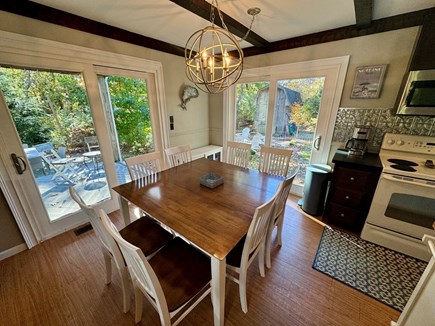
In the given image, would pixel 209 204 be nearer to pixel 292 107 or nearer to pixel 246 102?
A: pixel 292 107

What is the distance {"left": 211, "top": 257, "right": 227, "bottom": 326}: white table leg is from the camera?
98cm

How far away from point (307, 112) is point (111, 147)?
2.95 metres

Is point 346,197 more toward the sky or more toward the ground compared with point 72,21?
more toward the ground

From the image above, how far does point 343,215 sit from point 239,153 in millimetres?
1506

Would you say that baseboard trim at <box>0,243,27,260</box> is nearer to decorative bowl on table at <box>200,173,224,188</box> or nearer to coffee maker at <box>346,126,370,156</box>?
decorative bowl on table at <box>200,173,224,188</box>

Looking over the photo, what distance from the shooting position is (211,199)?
58.4 inches

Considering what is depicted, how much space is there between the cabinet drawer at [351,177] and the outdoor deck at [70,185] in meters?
3.00

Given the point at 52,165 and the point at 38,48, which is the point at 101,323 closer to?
the point at 52,165

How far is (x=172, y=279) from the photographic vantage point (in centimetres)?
112

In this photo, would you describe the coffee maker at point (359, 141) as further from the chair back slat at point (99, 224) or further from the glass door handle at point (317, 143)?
the chair back slat at point (99, 224)

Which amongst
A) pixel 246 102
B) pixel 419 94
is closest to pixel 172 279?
pixel 419 94

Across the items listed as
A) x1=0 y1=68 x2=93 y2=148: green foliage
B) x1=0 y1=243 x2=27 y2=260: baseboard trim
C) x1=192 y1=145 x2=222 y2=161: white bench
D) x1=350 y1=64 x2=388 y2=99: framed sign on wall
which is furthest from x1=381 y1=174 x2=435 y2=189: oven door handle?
x1=0 y1=243 x2=27 y2=260: baseboard trim

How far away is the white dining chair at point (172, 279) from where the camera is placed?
2.93 ft

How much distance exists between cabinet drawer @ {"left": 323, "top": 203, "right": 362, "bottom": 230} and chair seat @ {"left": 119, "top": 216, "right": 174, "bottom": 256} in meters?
1.99
